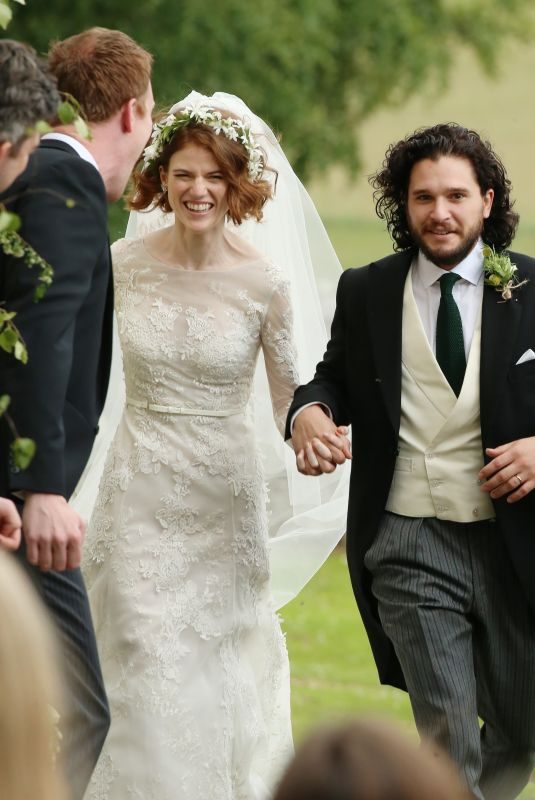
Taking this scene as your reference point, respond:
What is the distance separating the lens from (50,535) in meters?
4.57

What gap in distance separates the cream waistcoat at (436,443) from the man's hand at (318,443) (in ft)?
0.74

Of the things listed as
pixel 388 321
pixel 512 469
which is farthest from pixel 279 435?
pixel 512 469

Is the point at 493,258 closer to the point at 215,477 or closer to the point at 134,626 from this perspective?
the point at 215,477

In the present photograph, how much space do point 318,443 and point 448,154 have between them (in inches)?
42.9

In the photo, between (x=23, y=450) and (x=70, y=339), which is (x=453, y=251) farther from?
(x=23, y=450)

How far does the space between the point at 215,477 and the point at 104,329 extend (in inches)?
56.1

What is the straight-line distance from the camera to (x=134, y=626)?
620cm

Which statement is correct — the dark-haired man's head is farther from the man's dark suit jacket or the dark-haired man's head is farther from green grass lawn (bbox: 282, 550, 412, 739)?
green grass lawn (bbox: 282, 550, 412, 739)

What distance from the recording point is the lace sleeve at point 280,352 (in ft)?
21.0

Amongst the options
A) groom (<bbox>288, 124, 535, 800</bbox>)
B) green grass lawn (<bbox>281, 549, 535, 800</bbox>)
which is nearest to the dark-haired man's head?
groom (<bbox>288, 124, 535, 800</bbox>)

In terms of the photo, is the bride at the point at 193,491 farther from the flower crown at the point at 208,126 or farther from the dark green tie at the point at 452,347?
the dark green tie at the point at 452,347

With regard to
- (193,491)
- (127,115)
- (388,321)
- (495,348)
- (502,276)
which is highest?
(127,115)

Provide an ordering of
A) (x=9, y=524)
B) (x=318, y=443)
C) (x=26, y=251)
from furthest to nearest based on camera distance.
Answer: (x=318, y=443) < (x=26, y=251) < (x=9, y=524)

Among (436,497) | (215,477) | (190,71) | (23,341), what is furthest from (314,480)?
(190,71)
